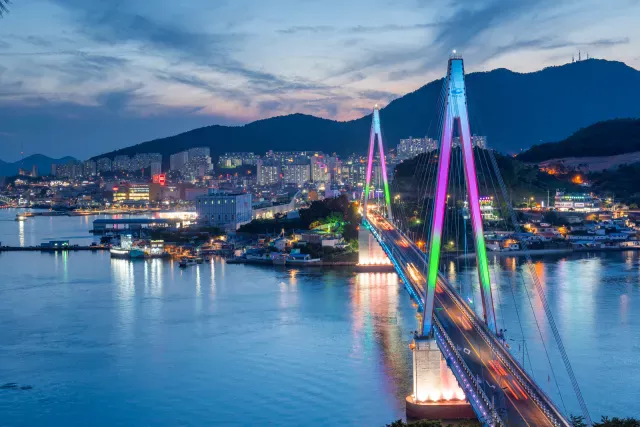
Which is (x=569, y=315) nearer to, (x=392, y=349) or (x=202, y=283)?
(x=392, y=349)

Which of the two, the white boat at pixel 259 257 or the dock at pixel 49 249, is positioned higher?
the dock at pixel 49 249

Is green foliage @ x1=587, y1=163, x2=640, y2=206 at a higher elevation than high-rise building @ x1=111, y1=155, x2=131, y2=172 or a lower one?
lower

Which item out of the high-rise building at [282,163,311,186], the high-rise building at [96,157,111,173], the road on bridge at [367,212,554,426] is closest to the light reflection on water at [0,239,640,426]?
the road on bridge at [367,212,554,426]

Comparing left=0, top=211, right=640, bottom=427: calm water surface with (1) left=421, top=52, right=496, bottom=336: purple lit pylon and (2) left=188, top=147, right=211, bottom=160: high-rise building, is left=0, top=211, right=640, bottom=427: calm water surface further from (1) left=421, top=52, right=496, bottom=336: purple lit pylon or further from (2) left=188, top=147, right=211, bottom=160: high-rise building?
(2) left=188, top=147, right=211, bottom=160: high-rise building

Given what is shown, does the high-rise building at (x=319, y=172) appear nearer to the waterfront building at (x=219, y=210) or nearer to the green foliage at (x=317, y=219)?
the waterfront building at (x=219, y=210)

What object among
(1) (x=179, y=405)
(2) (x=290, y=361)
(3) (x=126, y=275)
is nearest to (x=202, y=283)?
(3) (x=126, y=275)

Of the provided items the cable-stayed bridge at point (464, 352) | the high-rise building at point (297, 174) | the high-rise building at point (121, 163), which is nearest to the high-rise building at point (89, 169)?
the high-rise building at point (121, 163)
